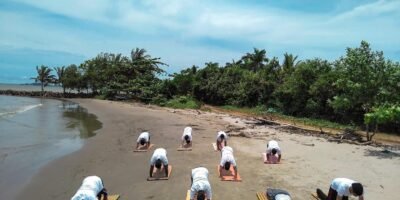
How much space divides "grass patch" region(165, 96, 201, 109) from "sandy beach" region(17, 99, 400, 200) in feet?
74.2

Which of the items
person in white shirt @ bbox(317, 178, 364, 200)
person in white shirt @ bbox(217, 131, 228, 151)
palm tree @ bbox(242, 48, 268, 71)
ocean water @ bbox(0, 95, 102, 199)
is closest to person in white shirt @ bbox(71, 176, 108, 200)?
ocean water @ bbox(0, 95, 102, 199)

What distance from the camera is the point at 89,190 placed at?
9047 millimetres

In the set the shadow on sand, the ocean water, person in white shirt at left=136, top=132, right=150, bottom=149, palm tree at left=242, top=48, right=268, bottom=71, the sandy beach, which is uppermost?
palm tree at left=242, top=48, right=268, bottom=71

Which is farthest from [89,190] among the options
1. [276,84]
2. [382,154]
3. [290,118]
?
[276,84]

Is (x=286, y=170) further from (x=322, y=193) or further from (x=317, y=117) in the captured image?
(x=317, y=117)

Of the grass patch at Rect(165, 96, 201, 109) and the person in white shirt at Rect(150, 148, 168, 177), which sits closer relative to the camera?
the person in white shirt at Rect(150, 148, 168, 177)

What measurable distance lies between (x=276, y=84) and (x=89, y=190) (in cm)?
3477

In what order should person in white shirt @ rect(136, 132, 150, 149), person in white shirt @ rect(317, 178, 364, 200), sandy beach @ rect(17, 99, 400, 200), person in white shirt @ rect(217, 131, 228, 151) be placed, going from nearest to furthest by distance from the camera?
person in white shirt @ rect(317, 178, 364, 200) < sandy beach @ rect(17, 99, 400, 200) < person in white shirt @ rect(136, 132, 150, 149) < person in white shirt @ rect(217, 131, 228, 151)

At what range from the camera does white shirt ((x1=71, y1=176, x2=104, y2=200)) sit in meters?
8.52

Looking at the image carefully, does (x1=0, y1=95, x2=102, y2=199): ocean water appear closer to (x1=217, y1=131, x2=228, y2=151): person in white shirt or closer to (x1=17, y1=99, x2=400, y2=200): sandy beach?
(x1=17, y1=99, x2=400, y2=200): sandy beach

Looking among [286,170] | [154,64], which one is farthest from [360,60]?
[154,64]

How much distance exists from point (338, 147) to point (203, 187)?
458 inches

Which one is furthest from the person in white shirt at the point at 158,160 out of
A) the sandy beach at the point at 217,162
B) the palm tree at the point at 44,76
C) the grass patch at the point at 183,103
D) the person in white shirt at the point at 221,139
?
the palm tree at the point at 44,76

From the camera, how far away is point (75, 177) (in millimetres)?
13695
